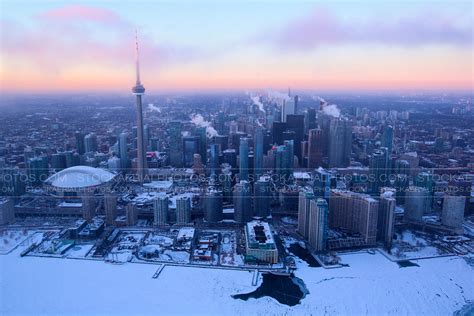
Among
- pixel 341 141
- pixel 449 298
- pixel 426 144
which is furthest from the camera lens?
pixel 426 144

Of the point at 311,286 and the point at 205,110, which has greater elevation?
the point at 205,110

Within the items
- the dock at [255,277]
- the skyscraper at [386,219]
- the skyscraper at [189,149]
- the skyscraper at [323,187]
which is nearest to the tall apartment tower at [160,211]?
the dock at [255,277]

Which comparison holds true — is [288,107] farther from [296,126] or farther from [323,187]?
[323,187]

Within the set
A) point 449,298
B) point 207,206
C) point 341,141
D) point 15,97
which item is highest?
point 15,97

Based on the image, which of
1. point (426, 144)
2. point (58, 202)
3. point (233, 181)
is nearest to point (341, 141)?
point (426, 144)

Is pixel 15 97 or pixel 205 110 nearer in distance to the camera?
pixel 15 97

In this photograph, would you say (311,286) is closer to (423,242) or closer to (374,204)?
(374,204)

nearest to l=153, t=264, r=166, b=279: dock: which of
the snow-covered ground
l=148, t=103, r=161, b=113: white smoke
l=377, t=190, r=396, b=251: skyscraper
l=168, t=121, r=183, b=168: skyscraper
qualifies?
the snow-covered ground

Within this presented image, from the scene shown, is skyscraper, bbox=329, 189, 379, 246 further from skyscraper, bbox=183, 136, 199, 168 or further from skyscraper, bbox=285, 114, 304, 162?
skyscraper, bbox=183, 136, 199, 168

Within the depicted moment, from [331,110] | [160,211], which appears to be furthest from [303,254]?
[331,110]
